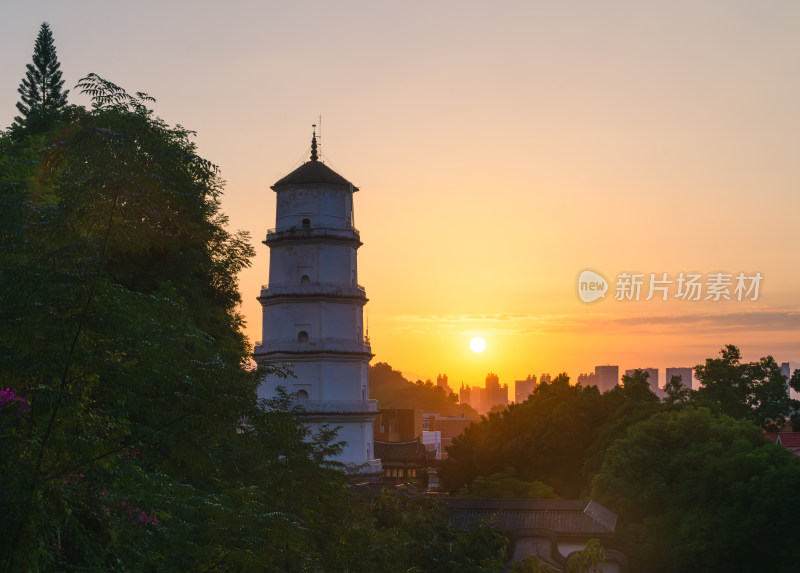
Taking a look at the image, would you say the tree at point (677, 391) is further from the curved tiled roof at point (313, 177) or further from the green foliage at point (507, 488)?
the curved tiled roof at point (313, 177)

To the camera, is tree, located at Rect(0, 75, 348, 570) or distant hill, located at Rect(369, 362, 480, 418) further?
distant hill, located at Rect(369, 362, 480, 418)

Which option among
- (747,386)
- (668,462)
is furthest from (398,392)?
(668,462)

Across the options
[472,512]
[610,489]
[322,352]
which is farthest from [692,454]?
[322,352]

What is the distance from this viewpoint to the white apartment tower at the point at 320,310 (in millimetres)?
48094

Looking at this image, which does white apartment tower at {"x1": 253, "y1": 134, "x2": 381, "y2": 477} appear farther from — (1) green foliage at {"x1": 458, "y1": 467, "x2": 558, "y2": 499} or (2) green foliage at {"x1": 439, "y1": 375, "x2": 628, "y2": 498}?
(2) green foliage at {"x1": 439, "y1": 375, "x2": 628, "y2": 498}

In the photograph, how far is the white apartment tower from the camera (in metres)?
48.1

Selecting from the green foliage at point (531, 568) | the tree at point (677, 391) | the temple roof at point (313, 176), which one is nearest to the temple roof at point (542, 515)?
the green foliage at point (531, 568)

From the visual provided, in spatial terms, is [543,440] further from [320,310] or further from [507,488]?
[320,310]

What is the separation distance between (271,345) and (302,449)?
2839 centimetres

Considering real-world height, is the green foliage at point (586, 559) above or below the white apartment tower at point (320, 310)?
below

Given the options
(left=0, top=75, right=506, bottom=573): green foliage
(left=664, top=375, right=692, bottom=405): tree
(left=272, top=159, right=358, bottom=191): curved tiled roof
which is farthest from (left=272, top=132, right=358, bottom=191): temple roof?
(left=0, top=75, right=506, bottom=573): green foliage

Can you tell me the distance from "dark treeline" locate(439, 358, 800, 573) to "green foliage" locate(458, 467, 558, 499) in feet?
0.33

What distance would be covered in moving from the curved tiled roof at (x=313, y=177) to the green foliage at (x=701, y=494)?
63.3 ft

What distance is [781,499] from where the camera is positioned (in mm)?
35531
